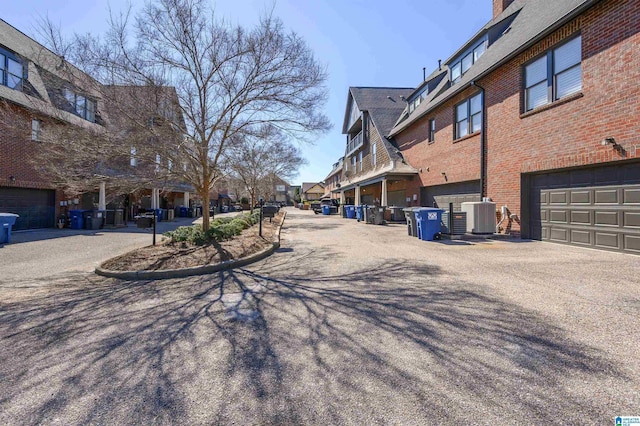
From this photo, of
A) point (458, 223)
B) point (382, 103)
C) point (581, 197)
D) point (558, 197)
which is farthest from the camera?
point (382, 103)

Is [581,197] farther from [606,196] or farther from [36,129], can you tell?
[36,129]

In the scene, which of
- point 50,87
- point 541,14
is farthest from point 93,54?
point 541,14

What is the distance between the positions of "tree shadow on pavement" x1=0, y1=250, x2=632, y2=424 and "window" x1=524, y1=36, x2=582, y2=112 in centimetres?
792

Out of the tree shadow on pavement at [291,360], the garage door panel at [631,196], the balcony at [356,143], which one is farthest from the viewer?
the balcony at [356,143]

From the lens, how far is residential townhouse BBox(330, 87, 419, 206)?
19.2 meters

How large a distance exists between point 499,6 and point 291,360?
20.2 m

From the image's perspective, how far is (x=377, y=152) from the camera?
22.9 metres

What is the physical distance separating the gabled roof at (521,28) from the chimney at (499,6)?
24.2 inches

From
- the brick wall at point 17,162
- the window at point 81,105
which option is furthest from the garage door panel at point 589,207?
the brick wall at point 17,162

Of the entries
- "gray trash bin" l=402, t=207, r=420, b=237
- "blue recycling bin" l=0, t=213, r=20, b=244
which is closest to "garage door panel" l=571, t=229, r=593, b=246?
"gray trash bin" l=402, t=207, r=420, b=237

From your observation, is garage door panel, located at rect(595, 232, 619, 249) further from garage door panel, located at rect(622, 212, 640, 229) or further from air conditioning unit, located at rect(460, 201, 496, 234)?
air conditioning unit, located at rect(460, 201, 496, 234)

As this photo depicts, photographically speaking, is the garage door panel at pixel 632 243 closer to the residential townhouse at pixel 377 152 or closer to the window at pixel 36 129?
the residential townhouse at pixel 377 152

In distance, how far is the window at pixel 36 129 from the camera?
20.9ft

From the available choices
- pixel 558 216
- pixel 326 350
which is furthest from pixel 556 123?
pixel 326 350
